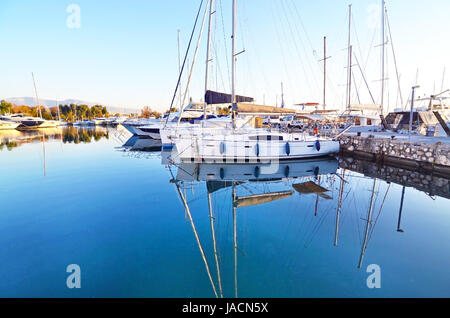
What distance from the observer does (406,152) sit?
12.1 metres

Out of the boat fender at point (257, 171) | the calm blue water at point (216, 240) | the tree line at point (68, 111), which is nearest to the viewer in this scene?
the calm blue water at point (216, 240)

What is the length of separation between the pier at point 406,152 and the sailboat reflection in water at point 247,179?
2545 mm

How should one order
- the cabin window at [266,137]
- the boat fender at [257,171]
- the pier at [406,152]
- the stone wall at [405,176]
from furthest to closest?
1. the cabin window at [266,137]
2. the boat fender at [257,171]
3. the pier at [406,152]
4. the stone wall at [405,176]

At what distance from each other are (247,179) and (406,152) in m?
9.30

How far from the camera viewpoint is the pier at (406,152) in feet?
34.6

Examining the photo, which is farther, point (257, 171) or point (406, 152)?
point (406, 152)

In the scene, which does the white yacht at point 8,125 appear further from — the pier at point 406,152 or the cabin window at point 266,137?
the pier at point 406,152

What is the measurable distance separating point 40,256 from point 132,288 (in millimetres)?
2462

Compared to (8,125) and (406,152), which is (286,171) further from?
(8,125)

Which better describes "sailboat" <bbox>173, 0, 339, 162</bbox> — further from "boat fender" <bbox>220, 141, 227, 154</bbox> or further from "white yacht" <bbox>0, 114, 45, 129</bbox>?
"white yacht" <bbox>0, 114, 45, 129</bbox>

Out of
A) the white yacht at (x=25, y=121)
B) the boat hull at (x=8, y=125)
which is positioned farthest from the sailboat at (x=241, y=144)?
the white yacht at (x=25, y=121)

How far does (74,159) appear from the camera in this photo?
15094mm

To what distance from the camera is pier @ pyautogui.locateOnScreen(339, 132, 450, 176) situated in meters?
10.5

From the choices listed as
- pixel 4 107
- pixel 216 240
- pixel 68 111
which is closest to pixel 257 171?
pixel 216 240
